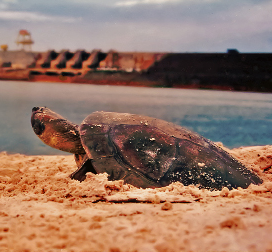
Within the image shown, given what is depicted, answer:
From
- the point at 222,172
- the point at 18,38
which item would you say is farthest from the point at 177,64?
the point at 222,172

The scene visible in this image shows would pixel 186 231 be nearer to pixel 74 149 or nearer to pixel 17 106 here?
pixel 74 149

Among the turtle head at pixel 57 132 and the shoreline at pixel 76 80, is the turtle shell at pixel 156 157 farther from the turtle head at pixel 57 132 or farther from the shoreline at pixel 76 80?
the shoreline at pixel 76 80

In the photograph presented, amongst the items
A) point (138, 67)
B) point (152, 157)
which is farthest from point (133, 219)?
point (138, 67)

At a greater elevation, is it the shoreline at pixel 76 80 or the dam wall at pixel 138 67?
the dam wall at pixel 138 67

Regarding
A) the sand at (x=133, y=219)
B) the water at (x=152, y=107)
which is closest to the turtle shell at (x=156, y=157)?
the sand at (x=133, y=219)

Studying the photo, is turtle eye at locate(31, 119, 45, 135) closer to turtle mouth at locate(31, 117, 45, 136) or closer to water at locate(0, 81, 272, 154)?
turtle mouth at locate(31, 117, 45, 136)

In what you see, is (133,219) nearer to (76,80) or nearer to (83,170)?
(83,170)
